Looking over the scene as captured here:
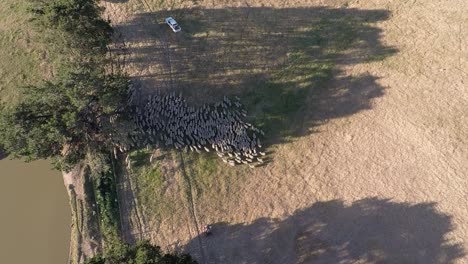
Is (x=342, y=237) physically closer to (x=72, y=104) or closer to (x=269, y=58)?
(x=269, y=58)

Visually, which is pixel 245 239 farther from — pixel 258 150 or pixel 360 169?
pixel 360 169

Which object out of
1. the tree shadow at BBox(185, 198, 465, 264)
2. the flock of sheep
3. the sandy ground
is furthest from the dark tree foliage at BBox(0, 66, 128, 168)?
the tree shadow at BBox(185, 198, 465, 264)

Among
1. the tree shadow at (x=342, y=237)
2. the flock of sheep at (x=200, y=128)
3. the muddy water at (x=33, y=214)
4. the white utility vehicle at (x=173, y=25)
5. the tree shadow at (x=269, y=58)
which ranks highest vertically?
the white utility vehicle at (x=173, y=25)

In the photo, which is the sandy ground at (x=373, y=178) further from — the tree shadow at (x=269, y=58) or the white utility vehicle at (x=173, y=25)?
the white utility vehicle at (x=173, y=25)

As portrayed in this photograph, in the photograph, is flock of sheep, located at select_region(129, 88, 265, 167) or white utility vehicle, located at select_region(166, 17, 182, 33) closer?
flock of sheep, located at select_region(129, 88, 265, 167)

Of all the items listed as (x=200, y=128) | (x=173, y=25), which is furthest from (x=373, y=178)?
(x=173, y=25)

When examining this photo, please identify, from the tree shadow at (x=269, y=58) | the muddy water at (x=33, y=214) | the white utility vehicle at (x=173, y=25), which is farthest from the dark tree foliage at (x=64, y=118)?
the white utility vehicle at (x=173, y=25)

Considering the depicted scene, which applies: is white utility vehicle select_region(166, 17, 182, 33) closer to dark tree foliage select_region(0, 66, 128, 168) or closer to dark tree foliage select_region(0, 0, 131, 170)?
dark tree foliage select_region(0, 0, 131, 170)
